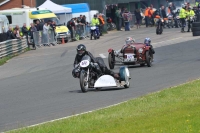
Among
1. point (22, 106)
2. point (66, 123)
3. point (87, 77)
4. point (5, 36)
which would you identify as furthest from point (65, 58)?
point (66, 123)

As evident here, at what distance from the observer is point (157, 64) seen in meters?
23.1

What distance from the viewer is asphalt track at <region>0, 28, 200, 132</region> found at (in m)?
13.1

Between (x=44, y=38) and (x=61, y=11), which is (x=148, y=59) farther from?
(x=61, y=11)

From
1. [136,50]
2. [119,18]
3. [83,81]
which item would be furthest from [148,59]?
[119,18]

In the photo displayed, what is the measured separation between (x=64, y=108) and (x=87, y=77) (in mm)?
2971

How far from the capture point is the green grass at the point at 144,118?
29.2 ft

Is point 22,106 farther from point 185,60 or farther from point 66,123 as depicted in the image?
point 185,60

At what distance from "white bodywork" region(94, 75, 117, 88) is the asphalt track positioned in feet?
0.61

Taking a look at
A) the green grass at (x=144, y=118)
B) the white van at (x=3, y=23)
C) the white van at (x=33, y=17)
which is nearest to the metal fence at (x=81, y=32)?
the white van at (x=33, y=17)

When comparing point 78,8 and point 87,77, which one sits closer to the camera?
point 87,77

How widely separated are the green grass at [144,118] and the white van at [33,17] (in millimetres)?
28939

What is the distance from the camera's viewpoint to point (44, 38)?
39.9 meters

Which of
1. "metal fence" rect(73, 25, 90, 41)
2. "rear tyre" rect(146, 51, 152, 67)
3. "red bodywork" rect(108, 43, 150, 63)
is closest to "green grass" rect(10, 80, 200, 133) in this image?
"rear tyre" rect(146, 51, 152, 67)

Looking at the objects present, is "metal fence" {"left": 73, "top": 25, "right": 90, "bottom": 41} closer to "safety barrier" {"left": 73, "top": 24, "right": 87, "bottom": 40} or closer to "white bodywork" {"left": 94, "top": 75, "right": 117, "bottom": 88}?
"safety barrier" {"left": 73, "top": 24, "right": 87, "bottom": 40}
